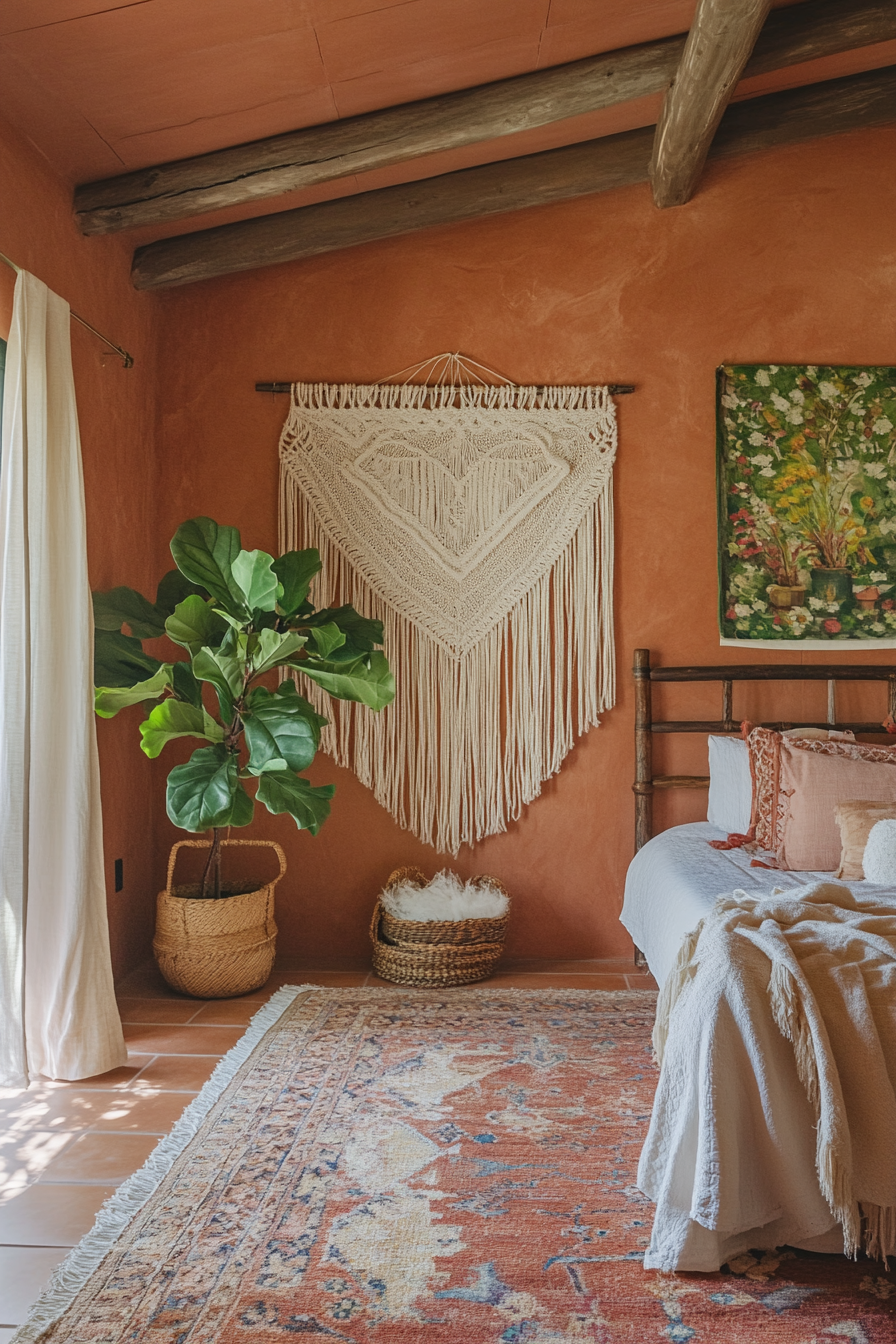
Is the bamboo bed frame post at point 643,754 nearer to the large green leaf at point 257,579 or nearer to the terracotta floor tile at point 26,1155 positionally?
the large green leaf at point 257,579

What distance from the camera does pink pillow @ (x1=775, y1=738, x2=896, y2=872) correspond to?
9.36 ft

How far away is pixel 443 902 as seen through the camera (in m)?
3.34

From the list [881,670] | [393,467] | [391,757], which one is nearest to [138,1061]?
[391,757]

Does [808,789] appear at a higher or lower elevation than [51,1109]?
higher

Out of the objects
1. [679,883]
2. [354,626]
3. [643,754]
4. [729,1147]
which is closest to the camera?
[729,1147]

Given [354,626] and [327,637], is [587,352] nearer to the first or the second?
[354,626]

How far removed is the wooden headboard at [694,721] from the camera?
350 cm

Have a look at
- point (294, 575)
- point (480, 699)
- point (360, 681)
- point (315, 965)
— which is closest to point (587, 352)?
point (480, 699)

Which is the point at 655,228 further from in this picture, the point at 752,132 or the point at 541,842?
the point at 541,842

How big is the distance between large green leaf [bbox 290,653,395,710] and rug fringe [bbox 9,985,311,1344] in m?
0.98

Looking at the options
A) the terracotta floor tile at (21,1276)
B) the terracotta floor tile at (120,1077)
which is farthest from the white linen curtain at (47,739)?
the terracotta floor tile at (21,1276)

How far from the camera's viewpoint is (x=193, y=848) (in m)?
3.62

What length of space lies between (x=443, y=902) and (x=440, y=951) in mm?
168

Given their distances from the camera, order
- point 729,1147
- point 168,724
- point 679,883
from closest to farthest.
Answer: point 729,1147 → point 679,883 → point 168,724
